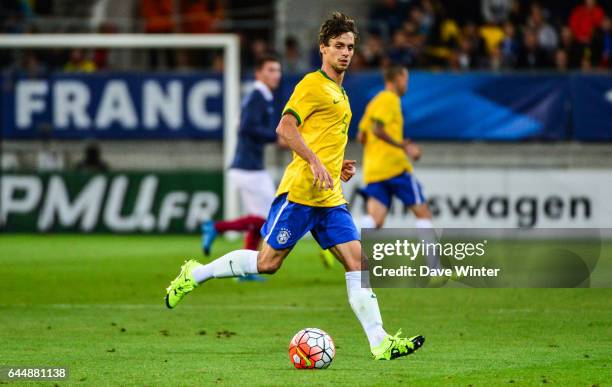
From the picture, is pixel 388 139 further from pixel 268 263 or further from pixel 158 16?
pixel 158 16

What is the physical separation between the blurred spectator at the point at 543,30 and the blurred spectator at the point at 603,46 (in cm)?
73

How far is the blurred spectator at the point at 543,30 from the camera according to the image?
22734 millimetres

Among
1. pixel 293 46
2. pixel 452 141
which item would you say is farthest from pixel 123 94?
pixel 452 141

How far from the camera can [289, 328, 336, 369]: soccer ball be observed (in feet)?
26.7

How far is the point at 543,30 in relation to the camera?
75.2ft

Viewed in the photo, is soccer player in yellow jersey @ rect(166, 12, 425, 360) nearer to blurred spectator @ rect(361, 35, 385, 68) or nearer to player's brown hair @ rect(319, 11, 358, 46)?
player's brown hair @ rect(319, 11, 358, 46)

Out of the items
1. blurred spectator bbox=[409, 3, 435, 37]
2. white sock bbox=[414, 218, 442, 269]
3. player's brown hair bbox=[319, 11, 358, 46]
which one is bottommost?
white sock bbox=[414, 218, 442, 269]

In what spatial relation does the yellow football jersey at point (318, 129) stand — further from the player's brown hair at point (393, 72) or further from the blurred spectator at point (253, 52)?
the blurred spectator at point (253, 52)

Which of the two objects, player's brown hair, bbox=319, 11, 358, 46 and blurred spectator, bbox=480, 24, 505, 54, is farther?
blurred spectator, bbox=480, 24, 505, 54

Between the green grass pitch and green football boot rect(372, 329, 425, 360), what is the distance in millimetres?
86

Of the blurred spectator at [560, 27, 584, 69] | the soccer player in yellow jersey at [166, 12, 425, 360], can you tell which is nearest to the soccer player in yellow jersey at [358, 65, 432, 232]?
the soccer player in yellow jersey at [166, 12, 425, 360]

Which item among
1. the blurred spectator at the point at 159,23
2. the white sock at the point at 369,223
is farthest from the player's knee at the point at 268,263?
the blurred spectator at the point at 159,23

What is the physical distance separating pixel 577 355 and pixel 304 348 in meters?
1.97

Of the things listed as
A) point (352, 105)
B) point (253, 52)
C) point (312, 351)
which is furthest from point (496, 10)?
point (312, 351)
